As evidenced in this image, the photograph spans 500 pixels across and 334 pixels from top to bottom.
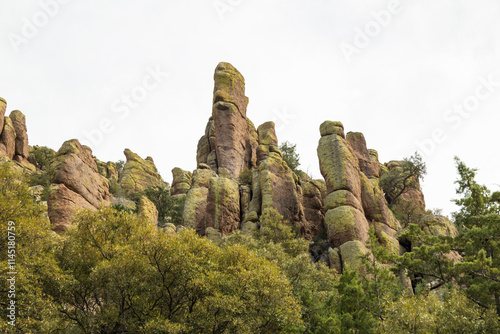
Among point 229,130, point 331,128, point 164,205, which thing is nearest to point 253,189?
point 331,128

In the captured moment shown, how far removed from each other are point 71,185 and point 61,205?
121 inches

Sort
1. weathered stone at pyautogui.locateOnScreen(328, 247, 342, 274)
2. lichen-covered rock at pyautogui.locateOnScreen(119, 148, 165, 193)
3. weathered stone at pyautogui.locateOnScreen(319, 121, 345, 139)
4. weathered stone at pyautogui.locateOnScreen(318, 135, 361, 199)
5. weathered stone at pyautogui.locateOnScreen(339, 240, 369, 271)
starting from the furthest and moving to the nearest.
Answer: lichen-covered rock at pyautogui.locateOnScreen(119, 148, 165, 193) < weathered stone at pyautogui.locateOnScreen(319, 121, 345, 139) < weathered stone at pyautogui.locateOnScreen(318, 135, 361, 199) < weathered stone at pyautogui.locateOnScreen(328, 247, 342, 274) < weathered stone at pyautogui.locateOnScreen(339, 240, 369, 271)

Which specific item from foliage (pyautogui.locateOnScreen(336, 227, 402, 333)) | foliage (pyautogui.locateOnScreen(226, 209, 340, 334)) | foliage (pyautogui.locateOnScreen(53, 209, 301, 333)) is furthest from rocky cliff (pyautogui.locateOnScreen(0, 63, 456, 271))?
foliage (pyautogui.locateOnScreen(53, 209, 301, 333))

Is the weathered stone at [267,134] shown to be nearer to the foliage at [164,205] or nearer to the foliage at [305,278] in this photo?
the foliage at [164,205]

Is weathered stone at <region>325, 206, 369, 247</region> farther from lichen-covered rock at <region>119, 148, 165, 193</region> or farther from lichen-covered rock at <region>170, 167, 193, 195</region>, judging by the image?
lichen-covered rock at <region>119, 148, 165, 193</region>

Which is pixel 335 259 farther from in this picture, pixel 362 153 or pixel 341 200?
pixel 362 153

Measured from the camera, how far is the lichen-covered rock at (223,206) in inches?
1999

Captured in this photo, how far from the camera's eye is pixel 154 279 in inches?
874

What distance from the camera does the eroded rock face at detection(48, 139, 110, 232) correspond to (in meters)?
36.4

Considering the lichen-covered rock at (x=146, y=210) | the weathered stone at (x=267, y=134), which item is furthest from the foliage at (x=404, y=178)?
the lichen-covered rock at (x=146, y=210)

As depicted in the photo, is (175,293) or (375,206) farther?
(375,206)

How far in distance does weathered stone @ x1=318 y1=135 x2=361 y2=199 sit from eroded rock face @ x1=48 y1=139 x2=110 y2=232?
29.4 metres

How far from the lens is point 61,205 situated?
36.9 metres

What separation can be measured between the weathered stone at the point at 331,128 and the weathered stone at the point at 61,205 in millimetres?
35498
